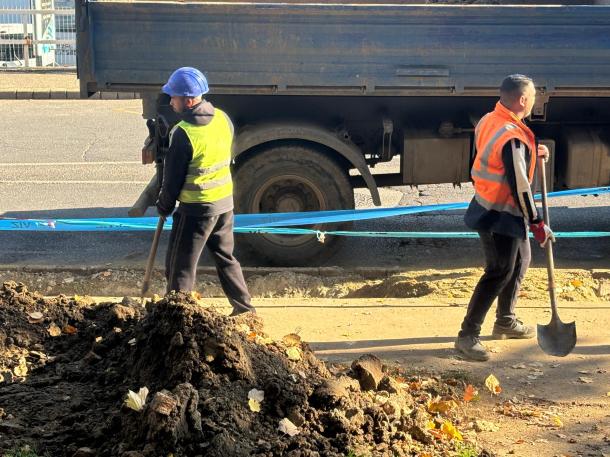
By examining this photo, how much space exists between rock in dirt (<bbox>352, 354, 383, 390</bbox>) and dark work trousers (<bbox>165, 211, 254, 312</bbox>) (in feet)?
5.04

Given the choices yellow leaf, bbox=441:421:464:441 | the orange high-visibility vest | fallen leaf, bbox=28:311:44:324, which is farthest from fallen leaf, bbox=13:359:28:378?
the orange high-visibility vest

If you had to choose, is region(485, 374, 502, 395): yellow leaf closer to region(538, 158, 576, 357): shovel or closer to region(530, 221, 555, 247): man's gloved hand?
region(538, 158, 576, 357): shovel

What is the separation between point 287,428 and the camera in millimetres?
4391

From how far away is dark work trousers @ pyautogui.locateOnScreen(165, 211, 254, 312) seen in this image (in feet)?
20.1

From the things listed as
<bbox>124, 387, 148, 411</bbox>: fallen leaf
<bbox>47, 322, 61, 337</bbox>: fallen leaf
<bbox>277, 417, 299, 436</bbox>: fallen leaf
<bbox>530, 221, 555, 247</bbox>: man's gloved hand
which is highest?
<bbox>530, 221, 555, 247</bbox>: man's gloved hand

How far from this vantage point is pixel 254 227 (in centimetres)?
828

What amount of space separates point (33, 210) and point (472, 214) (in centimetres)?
618

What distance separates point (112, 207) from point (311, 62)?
376cm

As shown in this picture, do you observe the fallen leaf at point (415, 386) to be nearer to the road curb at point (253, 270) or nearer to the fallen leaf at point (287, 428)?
the fallen leaf at point (287, 428)

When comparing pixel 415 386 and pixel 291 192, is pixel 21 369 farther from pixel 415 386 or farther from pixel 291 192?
pixel 291 192

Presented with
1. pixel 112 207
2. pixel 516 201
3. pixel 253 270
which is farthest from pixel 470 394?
pixel 112 207

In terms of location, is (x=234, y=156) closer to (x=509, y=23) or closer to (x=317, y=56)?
(x=317, y=56)

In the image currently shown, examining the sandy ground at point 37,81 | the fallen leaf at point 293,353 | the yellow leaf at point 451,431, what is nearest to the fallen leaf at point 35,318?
the fallen leaf at point 293,353

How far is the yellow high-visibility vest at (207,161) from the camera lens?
19.4 ft
